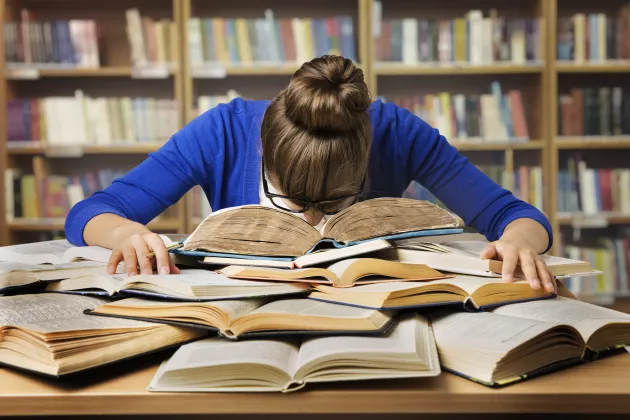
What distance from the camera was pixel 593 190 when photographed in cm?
319

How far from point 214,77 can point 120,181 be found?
206 centimetres

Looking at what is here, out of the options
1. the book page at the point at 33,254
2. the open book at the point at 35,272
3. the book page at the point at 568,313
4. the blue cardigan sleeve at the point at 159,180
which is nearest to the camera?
the book page at the point at 568,313

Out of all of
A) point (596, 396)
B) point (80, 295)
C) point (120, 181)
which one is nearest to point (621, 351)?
point (596, 396)

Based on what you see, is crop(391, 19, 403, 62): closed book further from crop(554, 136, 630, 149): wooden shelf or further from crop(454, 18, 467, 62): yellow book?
crop(554, 136, 630, 149): wooden shelf

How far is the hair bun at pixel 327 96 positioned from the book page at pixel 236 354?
1.71 feet

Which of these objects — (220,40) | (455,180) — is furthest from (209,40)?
(455,180)

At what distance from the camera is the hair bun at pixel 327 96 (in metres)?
0.97

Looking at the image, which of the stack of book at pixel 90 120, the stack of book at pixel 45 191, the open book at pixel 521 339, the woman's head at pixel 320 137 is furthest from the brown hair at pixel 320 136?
the stack of book at pixel 45 191

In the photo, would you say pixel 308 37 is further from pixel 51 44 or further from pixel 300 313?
pixel 300 313

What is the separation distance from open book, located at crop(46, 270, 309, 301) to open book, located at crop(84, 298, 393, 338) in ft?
0.04

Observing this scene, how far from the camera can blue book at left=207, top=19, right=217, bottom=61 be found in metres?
3.09

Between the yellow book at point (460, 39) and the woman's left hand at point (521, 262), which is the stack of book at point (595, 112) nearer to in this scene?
the yellow book at point (460, 39)

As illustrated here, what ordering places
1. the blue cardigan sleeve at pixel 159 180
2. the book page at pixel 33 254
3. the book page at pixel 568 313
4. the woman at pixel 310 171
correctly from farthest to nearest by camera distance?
the blue cardigan sleeve at pixel 159 180, the woman at pixel 310 171, the book page at pixel 33 254, the book page at pixel 568 313

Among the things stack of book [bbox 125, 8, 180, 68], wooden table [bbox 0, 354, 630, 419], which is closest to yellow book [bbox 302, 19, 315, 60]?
stack of book [bbox 125, 8, 180, 68]
